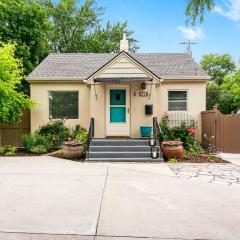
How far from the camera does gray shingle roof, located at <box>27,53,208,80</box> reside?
15.5 meters

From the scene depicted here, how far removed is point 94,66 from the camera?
55.8 feet

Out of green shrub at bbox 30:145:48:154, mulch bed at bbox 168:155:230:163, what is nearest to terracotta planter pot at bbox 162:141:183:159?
mulch bed at bbox 168:155:230:163

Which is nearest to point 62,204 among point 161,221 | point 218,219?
point 161,221

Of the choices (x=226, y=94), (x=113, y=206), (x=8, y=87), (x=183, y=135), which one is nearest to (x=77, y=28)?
(x=226, y=94)

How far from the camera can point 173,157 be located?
11656 mm

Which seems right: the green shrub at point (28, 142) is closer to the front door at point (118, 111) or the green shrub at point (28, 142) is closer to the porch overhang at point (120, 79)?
the front door at point (118, 111)

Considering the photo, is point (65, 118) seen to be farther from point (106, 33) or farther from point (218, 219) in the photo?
point (106, 33)

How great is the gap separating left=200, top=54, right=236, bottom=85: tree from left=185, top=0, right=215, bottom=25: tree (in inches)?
1866

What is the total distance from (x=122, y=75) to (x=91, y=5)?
23318mm

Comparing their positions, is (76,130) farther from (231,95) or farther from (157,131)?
(231,95)

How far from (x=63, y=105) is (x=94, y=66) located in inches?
121

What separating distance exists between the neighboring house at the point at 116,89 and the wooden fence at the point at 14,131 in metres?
0.57

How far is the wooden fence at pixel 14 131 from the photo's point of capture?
51.4ft

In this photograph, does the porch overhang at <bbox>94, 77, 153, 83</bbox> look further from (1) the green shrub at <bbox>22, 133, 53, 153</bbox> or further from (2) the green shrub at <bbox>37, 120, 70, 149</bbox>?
(1) the green shrub at <bbox>22, 133, 53, 153</bbox>
